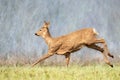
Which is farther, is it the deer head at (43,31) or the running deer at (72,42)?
the deer head at (43,31)

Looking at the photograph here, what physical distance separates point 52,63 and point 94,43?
1.38 metres

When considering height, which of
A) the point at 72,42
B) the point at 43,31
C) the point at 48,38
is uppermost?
the point at 43,31

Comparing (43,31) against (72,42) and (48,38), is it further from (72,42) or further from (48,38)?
(72,42)

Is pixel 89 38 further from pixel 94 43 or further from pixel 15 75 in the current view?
pixel 15 75

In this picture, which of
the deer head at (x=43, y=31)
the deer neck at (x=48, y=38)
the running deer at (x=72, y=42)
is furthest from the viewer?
the deer head at (x=43, y=31)

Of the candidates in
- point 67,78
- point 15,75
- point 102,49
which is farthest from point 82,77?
point 102,49

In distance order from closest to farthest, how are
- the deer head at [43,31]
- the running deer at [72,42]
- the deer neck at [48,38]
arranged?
1. the running deer at [72,42]
2. the deer neck at [48,38]
3. the deer head at [43,31]

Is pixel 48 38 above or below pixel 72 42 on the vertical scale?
above

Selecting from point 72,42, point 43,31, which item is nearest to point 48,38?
point 43,31

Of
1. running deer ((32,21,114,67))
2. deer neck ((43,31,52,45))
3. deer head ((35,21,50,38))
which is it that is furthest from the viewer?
deer head ((35,21,50,38))

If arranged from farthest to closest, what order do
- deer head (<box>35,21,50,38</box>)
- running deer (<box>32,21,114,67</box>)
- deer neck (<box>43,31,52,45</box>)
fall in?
1. deer head (<box>35,21,50,38</box>)
2. deer neck (<box>43,31,52,45</box>)
3. running deer (<box>32,21,114,67</box>)

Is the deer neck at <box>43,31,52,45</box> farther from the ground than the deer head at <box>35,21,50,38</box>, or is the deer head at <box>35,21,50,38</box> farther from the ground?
the deer head at <box>35,21,50,38</box>

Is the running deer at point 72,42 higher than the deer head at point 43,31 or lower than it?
lower

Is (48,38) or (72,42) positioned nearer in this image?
(72,42)
